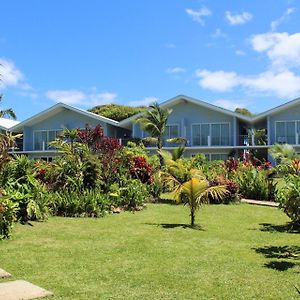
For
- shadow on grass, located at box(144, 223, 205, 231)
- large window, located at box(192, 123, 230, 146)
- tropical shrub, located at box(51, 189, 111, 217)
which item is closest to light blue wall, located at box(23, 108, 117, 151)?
large window, located at box(192, 123, 230, 146)

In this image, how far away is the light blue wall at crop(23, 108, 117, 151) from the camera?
45.1m

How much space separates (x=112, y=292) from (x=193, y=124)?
119 ft

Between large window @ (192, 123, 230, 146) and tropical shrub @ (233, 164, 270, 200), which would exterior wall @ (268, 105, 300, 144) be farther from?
tropical shrub @ (233, 164, 270, 200)

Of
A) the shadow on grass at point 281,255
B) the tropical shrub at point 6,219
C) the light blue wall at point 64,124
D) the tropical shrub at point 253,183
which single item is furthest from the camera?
the light blue wall at point 64,124

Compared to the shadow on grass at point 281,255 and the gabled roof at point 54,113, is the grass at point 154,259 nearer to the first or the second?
the shadow on grass at point 281,255

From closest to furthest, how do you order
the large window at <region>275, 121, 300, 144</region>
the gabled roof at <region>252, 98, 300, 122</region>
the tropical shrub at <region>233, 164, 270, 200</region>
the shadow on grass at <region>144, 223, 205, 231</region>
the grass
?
the grass → the shadow on grass at <region>144, 223, 205, 231</region> → the tropical shrub at <region>233, 164, 270, 200</region> → the gabled roof at <region>252, 98, 300, 122</region> → the large window at <region>275, 121, 300, 144</region>

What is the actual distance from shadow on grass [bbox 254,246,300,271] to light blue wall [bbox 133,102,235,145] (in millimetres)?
31919

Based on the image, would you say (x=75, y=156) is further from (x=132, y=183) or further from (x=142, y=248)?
(x=142, y=248)

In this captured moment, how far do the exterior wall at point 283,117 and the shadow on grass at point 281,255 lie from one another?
30.9 metres

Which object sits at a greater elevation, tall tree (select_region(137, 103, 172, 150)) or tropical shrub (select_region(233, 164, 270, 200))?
tall tree (select_region(137, 103, 172, 150))

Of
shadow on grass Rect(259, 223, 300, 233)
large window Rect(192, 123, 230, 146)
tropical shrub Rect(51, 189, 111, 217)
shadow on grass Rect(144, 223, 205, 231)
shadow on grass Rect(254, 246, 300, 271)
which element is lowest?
shadow on grass Rect(254, 246, 300, 271)

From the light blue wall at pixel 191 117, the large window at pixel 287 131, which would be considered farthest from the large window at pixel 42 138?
the large window at pixel 287 131

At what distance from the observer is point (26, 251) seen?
28.1ft

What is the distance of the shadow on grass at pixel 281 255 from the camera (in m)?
7.75
